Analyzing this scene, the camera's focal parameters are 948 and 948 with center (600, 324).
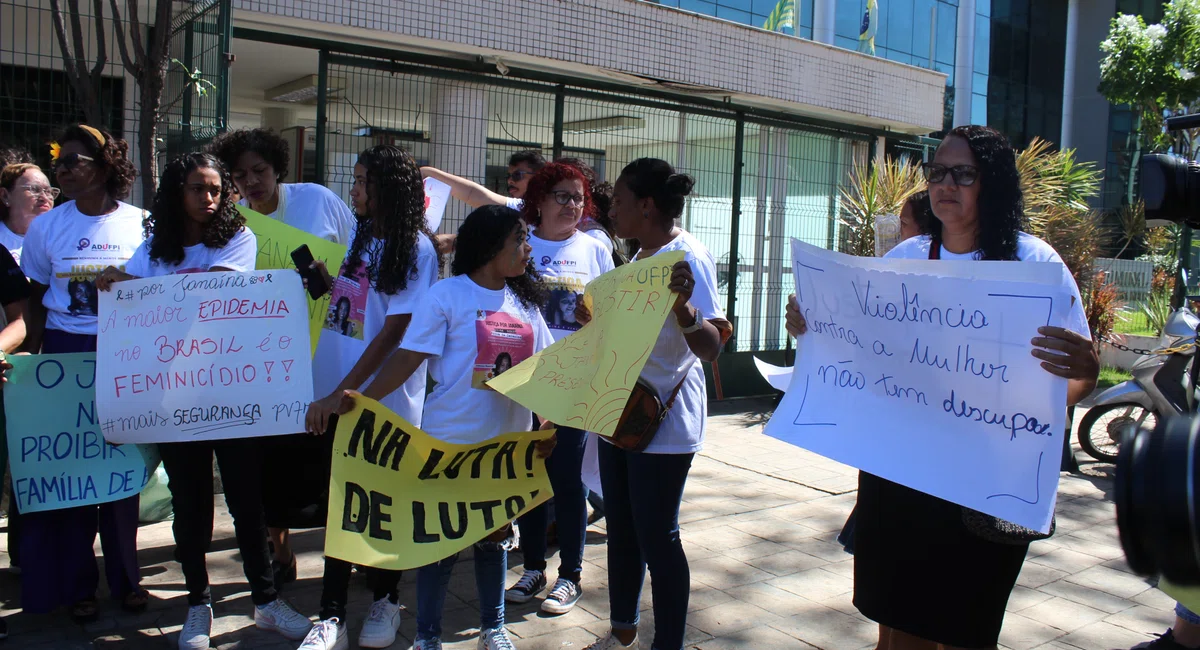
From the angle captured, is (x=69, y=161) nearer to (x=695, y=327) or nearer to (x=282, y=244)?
(x=282, y=244)

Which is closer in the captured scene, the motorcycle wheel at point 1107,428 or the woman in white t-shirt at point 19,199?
the woman in white t-shirt at point 19,199

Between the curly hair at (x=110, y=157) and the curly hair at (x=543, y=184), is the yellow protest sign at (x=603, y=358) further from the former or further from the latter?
the curly hair at (x=110, y=157)

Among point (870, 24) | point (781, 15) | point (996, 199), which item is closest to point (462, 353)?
point (996, 199)

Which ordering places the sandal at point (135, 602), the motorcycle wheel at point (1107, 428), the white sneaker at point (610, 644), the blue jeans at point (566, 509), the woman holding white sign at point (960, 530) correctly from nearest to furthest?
1. the woman holding white sign at point (960, 530)
2. the white sneaker at point (610, 644)
3. the sandal at point (135, 602)
4. the blue jeans at point (566, 509)
5. the motorcycle wheel at point (1107, 428)

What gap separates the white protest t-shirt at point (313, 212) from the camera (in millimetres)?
4414

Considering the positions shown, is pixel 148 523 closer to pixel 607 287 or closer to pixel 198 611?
pixel 198 611

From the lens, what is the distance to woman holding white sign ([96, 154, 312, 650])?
3592 mm

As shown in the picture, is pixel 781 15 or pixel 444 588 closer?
pixel 444 588

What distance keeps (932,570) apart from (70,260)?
134 inches

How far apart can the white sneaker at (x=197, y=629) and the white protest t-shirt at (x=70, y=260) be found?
122cm

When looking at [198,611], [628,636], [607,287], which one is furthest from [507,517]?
[198,611]

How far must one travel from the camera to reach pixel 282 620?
3.72 metres

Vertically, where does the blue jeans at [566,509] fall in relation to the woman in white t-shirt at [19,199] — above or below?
below

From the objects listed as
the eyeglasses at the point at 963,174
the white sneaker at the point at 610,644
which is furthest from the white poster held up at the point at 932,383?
the white sneaker at the point at 610,644
